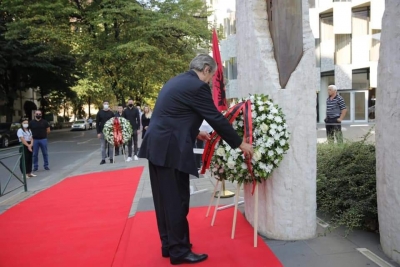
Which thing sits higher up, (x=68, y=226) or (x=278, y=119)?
(x=278, y=119)

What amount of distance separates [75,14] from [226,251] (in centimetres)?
1968

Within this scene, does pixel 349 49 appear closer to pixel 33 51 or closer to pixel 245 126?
pixel 33 51

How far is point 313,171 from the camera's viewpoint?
3.83 meters

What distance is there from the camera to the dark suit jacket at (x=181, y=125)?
3.36 m

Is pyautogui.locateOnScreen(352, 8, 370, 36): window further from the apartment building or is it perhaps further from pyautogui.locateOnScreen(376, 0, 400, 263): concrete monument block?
pyautogui.locateOnScreen(376, 0, 400, 263): concrete monument block

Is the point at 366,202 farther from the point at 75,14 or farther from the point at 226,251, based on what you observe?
the point at 75,14

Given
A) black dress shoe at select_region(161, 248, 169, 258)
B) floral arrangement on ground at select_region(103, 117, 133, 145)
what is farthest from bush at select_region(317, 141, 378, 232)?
floral arrangement on ground at select_region(103, 117, 133, 145)

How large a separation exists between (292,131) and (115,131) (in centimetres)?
839

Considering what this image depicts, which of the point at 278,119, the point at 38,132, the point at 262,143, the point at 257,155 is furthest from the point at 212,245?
the point at 38,132

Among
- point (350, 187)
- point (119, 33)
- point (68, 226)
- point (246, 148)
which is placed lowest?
point (68, 226)

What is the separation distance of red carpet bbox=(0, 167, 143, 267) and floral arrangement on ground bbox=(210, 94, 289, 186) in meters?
1.59

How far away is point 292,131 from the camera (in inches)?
149

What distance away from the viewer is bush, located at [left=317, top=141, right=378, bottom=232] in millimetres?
3967

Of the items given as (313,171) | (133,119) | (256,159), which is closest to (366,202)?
(313,171)
